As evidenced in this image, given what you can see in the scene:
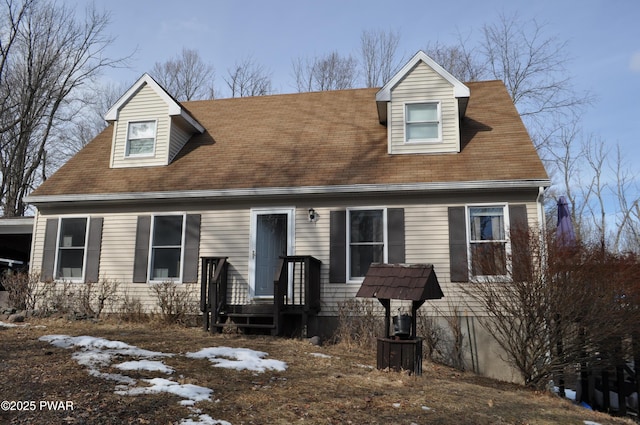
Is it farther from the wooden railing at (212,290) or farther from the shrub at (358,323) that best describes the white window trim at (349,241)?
the wooden railing at (212,290)

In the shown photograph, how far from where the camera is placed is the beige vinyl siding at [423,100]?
10.8 meters

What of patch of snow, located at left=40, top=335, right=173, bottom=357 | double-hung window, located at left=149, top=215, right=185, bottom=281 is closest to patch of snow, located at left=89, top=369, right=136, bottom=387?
patch of snow, located at left=40, top=335, right=173, bottom=357

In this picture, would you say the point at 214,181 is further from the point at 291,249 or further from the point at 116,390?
the point at 116,390

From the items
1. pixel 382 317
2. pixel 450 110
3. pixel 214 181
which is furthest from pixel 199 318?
pixel 450 110

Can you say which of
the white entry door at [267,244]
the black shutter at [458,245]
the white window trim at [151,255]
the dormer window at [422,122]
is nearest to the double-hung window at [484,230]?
the black shutter at [458,245]

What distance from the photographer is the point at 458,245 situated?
31.2 ft

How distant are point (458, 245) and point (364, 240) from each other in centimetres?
191

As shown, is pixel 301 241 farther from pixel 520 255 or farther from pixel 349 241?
pixel 520 255

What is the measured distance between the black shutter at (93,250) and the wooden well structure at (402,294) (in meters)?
6.85

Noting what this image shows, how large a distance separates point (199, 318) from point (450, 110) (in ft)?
23.7

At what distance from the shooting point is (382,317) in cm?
948

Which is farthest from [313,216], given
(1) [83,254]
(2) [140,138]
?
(1) [83,254]

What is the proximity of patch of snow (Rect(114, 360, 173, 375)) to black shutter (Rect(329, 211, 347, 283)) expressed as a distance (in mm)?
4487

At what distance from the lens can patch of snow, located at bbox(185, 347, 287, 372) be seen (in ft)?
21.2
